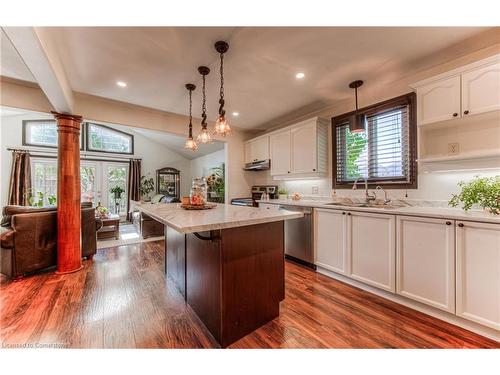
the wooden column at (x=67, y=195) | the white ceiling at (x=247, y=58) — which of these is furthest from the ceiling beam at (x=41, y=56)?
the wooden column at (x=67, y=195)

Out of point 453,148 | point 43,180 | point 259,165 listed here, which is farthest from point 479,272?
point 43,180

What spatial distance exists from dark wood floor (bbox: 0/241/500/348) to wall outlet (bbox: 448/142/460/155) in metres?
1.56

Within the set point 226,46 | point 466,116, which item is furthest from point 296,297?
point 226,46

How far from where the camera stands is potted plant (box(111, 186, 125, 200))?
22.6 feet

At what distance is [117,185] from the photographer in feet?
23.2

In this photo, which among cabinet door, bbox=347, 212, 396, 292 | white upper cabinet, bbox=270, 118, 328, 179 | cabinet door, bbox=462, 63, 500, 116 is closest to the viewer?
cabinet door, bbox=462, 63, 500, 116

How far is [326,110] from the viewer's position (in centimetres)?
Answer: 323

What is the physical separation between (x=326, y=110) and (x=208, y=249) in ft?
9.31

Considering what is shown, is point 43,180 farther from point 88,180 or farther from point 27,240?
point 27,240

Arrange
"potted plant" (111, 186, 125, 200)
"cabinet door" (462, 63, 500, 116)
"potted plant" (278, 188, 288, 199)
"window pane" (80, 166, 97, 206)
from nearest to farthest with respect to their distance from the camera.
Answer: "cabinet door" (462, 63, 500, 116)
"potted plant" (278, 188, 288, 199)
"window pane" (80, 166, 97, 206)
"potted plant" (111, 186, 125, 200)

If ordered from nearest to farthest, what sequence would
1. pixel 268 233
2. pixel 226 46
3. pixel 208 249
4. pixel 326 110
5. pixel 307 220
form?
pixel 208 249 < pixel 268 233 < pixel 226 46 < pixel 307 220 < pixel 326 110

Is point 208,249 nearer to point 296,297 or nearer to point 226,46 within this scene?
point 296,297

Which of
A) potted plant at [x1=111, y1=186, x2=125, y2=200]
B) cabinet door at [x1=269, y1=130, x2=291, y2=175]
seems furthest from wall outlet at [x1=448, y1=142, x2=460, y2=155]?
potted plant at [x1=111, y1=186, x2=125, y2=200]

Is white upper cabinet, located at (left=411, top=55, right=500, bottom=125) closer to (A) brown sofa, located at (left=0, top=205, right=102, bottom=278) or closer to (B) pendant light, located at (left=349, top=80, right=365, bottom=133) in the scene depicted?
(B) pendant light, located at (left=349, top=80, right=365, bottom=133)
